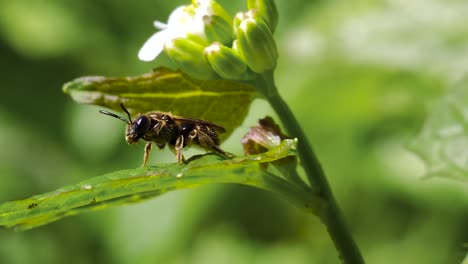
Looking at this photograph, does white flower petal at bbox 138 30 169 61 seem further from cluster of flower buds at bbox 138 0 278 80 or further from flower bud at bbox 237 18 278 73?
flower bud at bbox 237 18 278 73

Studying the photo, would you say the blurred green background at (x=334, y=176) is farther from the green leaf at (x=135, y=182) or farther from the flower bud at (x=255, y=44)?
the green leaf at (x=135, y=182)

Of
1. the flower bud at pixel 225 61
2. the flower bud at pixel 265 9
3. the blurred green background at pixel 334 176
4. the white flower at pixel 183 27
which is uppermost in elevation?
the flower bud at pixel 265 9

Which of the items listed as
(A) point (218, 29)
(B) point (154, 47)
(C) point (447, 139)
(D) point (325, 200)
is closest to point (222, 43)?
(A) point (218, 29)

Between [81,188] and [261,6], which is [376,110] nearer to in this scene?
[261,6]

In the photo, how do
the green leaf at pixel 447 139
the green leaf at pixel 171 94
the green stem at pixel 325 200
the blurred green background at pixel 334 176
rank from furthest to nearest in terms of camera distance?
1. the blurred green background at pixel 334 176
2. the green leaf at pixel 447 139
3. the green leaf at pixel 171 94
4. the green stem at pixel 325 200

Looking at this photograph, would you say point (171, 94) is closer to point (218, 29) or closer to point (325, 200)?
point (218, 29)

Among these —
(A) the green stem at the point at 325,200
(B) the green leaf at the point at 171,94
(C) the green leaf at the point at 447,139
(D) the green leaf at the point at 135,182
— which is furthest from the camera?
(C) the green leaf at the point at 447,139

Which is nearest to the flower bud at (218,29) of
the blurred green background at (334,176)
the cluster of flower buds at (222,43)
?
the cluster of flower buds at (222,43)
